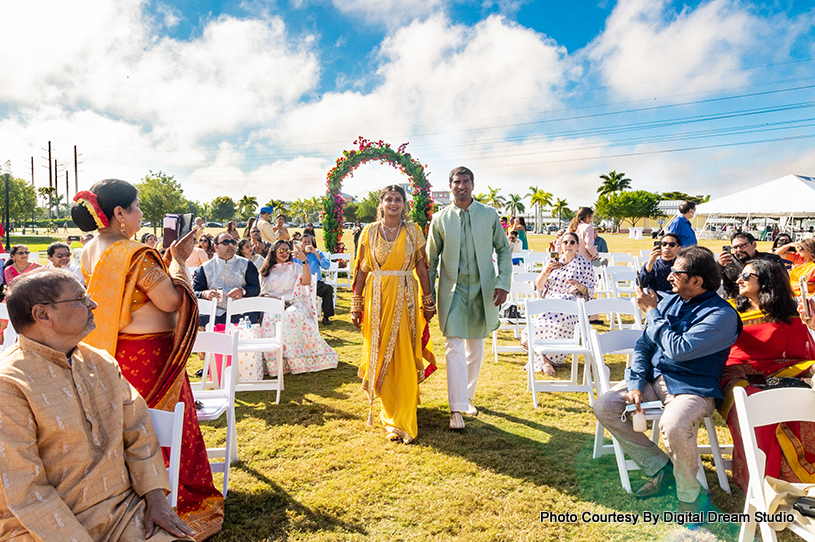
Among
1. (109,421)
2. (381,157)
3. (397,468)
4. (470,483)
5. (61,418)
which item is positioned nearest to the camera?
(61,418)

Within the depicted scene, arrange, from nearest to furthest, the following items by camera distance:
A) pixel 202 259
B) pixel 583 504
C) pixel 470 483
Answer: pixel 583 504 → pixel 470 483 → pixel 202 259

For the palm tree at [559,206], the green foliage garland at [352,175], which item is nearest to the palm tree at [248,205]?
the palm tree at [559,206]

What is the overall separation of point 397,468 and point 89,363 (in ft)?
7.27

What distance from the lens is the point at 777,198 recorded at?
14391 millimetres

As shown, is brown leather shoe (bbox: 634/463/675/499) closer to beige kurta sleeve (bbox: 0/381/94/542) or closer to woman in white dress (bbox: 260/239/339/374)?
beige kurta sleeve (bbox: 0/381/94/542)

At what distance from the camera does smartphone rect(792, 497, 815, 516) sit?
206cm

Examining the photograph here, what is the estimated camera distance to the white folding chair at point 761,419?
2080 millimetres

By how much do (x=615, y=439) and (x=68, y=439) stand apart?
3.08 meters

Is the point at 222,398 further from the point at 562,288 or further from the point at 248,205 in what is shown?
the point at 248,205

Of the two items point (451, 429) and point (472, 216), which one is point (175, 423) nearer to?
point (451, 429)

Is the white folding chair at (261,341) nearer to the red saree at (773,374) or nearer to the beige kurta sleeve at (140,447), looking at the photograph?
the beige kurta sleeve at (140,447)

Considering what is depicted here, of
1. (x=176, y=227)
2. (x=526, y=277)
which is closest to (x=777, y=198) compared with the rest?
(x=526, y=277)

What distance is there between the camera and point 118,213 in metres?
2.47

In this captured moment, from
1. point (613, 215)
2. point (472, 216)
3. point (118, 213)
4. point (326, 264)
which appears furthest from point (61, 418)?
point (613, 215)
